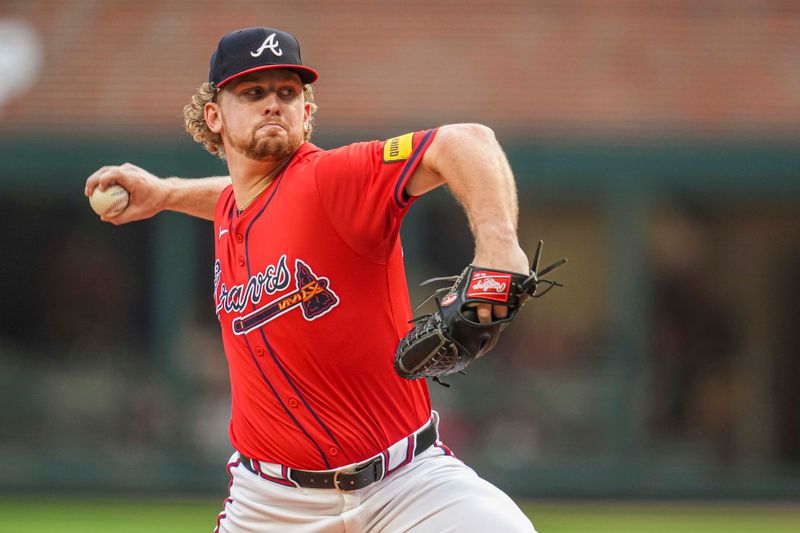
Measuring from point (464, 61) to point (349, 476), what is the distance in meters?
8.13

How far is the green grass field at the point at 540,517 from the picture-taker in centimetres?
880

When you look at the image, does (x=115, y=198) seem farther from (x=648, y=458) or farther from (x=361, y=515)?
(x=648, y=458)

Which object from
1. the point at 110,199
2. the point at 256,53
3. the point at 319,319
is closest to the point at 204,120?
the point at 110,199

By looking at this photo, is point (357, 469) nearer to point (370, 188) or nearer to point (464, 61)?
point (370, 188)

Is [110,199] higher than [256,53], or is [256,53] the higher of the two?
[256,53]

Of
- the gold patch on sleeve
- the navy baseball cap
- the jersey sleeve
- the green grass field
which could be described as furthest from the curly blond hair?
the green grass field

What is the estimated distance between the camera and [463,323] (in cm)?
310

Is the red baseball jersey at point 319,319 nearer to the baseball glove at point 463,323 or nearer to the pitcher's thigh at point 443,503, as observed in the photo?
the pitcher's thigh at point 443,503

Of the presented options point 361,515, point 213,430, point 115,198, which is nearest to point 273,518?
point 361,515

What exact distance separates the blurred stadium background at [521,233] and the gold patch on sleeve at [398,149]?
719cm

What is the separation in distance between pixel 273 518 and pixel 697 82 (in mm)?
8427

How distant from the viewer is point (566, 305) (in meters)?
11.6

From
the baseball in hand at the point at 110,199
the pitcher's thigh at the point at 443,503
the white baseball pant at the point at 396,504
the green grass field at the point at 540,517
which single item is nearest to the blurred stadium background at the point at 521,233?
the green grass field at the point at 540,517

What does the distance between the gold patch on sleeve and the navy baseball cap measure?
0.58m
